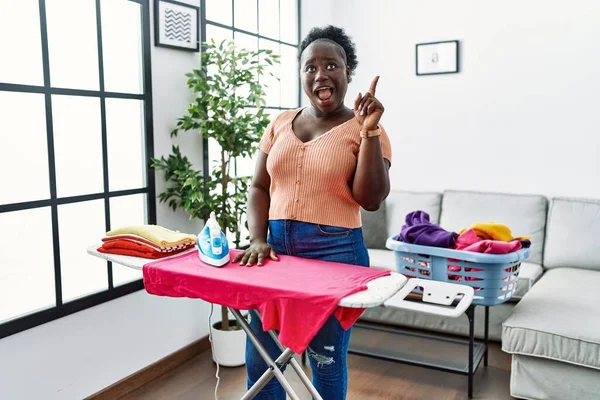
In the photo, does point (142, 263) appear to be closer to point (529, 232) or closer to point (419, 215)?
point (419, 215)

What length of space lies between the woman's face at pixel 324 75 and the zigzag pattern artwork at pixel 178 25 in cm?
124

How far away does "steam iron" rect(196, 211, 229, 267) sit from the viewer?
164 centimetres

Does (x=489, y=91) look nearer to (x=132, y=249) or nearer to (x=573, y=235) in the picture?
(x=573, y=235)

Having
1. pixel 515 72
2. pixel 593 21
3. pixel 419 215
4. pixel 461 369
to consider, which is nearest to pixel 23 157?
pixel 419 215

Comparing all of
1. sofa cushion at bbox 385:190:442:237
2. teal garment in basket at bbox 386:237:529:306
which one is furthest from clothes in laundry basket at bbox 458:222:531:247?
sofa cushion at bbox 385:190:442:237

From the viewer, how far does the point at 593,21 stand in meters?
3.30

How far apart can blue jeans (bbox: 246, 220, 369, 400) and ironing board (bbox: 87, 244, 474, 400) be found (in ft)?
0.17

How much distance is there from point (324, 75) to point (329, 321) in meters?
0.70

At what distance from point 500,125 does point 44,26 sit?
262cm

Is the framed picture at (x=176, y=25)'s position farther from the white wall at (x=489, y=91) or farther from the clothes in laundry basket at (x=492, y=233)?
the clothes in laundry basket at (x=492, y=233)

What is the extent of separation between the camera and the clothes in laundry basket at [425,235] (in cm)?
263

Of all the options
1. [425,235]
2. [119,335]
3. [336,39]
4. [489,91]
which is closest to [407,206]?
[489,91]

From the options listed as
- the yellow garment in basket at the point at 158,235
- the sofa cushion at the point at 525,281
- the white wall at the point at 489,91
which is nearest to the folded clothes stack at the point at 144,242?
the yellow garment in basket at the point at 158,235

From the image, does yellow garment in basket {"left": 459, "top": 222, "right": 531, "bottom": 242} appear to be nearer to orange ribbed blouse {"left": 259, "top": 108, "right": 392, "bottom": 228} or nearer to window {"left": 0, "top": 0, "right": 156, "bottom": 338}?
orange ribbed blouse {"left": 259, "top": 108, "right": 392, "bottom": 228}
